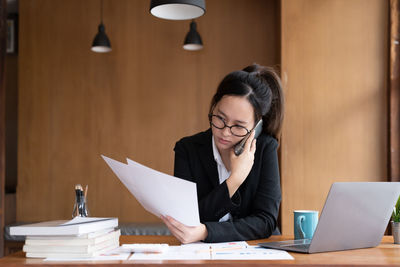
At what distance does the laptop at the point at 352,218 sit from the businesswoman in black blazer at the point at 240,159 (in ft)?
0.96

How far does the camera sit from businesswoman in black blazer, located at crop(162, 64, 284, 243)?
169cm

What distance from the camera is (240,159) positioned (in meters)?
1.76

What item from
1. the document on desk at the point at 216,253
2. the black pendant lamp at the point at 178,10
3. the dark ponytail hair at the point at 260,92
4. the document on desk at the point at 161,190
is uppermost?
the black pendant lamp at the point at 178,10

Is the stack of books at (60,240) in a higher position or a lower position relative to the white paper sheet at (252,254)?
higher

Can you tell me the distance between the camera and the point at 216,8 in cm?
456

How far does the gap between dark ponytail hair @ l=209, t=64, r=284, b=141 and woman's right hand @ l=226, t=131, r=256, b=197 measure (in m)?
0.13

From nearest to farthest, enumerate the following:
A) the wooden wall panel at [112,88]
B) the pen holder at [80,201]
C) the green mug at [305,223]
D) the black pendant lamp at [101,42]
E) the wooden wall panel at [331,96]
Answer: the green mug at [305,223] → the pen holder at [80,201] → the wooden wall panel at [331,96] → the black pendant lamp at [101,42] → the wooden wall panel at [112,88]

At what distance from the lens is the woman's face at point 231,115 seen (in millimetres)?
1783

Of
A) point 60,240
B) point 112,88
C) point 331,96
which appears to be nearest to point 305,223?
point 60,240

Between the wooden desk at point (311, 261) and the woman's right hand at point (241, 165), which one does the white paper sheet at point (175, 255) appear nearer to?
the wooden desk at point (311, 261)

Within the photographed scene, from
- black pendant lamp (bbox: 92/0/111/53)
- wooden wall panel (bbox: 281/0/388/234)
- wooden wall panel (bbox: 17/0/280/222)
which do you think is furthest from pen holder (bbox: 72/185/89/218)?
wooden wall panel (bbox: 17/0/280/222)

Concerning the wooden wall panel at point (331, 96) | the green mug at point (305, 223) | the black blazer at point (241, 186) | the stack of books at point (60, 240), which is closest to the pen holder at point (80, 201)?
the black blazer at point (241, 186)

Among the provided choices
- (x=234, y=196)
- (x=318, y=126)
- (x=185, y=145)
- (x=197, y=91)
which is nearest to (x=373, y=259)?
(x=234, y=196)

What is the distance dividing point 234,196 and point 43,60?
11.1 ft
